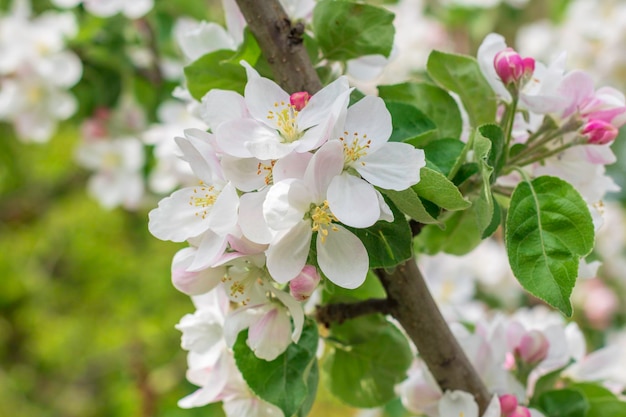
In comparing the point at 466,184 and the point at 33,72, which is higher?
the point at 466,184

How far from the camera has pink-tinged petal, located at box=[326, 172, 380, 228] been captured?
0.53 metres

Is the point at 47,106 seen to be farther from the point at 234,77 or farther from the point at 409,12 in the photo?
the point at 409,12

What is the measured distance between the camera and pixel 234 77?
722mm

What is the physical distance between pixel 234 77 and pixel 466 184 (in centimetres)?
26

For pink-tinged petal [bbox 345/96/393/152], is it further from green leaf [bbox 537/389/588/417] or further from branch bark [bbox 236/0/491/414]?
green leaf [bbox 537/389/588/417]

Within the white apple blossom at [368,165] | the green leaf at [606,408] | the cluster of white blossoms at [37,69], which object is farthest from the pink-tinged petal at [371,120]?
the cluster of white blossoms at [37,69]

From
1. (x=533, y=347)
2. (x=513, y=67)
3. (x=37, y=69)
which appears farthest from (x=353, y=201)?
(x=37, y=69)

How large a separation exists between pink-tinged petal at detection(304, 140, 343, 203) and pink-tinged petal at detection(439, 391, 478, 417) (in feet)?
0.97

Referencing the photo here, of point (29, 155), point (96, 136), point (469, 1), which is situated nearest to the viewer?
point (96, 136)

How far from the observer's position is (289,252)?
1.82ft

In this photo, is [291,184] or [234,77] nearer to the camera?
[291,184]

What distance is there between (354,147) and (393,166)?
0.04 meters

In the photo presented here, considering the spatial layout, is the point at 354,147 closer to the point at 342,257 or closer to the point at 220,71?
the point at 342,257

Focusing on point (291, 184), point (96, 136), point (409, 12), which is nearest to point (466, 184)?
point (291, 184)
